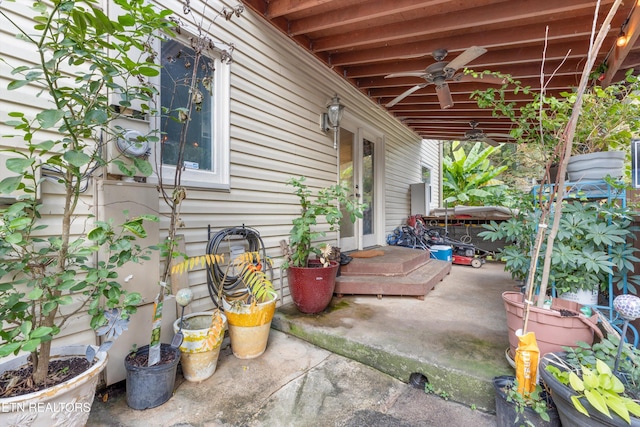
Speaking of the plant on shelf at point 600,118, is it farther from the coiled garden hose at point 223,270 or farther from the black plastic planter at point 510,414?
the coiled garden hose at point 223,270

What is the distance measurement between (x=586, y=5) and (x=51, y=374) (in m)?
4.61

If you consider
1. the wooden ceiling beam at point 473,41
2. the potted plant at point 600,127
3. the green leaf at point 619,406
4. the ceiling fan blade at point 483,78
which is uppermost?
the wooden ceiling beam at point 473,41

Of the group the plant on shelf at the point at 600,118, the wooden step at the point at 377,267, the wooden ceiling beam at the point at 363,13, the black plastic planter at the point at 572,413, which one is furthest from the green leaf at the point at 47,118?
the wooden step at the point at 377,267

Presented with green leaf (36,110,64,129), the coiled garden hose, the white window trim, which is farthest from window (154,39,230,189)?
green leaf (36,110,64,129)

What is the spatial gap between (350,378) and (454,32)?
370 cm

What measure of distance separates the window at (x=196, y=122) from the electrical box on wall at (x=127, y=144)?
13 cm

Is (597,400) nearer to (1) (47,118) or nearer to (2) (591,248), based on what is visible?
(2) (591,248)

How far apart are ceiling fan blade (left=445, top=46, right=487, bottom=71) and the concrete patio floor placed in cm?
258

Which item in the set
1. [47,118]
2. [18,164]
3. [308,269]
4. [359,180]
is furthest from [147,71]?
[359,180]

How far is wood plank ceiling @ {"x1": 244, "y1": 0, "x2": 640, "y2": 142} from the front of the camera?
9.04ft

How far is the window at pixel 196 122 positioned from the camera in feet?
7.62

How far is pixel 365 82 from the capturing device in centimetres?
469

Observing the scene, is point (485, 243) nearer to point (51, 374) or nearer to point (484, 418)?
point (484, 418)

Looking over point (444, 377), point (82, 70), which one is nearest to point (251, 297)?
point (444, 377)
